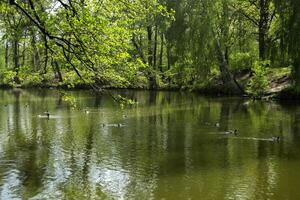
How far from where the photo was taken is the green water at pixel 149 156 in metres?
12.9

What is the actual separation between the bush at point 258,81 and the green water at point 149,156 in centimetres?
972

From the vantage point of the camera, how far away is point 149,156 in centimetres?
1717

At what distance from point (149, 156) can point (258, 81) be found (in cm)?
2611

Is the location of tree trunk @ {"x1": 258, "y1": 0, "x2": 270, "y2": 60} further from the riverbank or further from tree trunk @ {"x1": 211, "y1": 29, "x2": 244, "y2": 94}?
tree trunk @ {"x1": 211, "y1": 29, "x2": 244, "y2": 94}

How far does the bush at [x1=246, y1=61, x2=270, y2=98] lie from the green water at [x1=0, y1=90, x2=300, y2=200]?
972 cm

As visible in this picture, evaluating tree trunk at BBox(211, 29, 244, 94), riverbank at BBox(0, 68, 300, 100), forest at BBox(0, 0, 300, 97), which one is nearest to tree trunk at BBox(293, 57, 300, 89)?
forest at BBox(0, 0, 300, 97)

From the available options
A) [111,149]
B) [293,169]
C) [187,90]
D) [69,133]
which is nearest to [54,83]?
[187,90]

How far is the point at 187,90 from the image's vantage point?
178 ft

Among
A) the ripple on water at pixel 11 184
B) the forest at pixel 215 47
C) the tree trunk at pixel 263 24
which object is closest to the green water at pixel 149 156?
the ripple on water at pixel 11 184

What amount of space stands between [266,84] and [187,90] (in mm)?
14800

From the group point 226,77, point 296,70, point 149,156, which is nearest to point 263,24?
point 226,77

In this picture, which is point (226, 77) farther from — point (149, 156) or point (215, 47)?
point (149, 156)

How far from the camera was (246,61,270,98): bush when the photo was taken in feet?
130

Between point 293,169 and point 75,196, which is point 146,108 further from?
point 75,196
